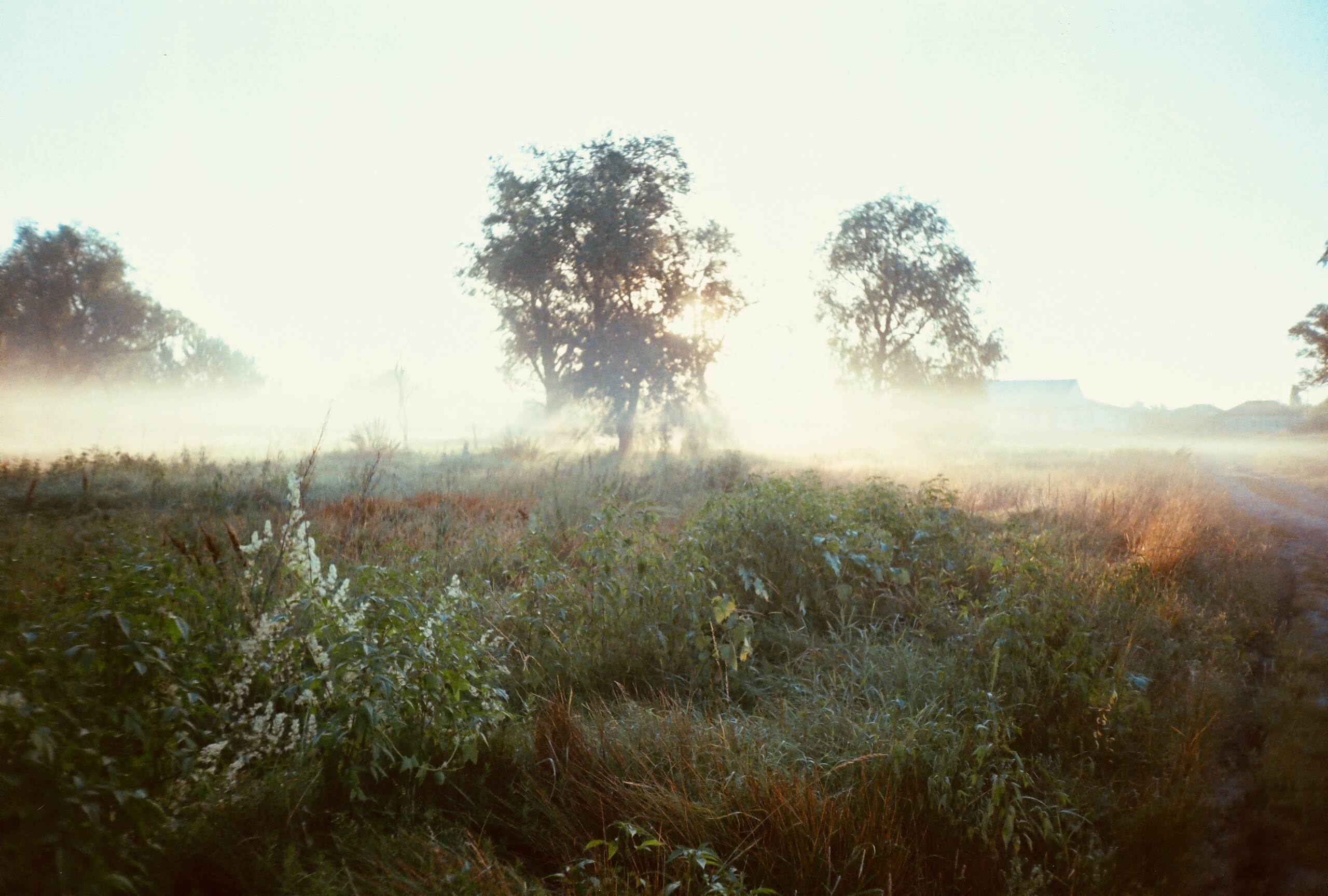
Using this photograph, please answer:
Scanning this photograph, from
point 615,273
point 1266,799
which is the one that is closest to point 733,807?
point 1266,799

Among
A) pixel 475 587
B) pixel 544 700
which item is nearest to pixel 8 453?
pixel 475 587

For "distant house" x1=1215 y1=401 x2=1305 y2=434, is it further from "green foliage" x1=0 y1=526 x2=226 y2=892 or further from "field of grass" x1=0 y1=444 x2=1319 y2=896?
"green foliage" x1=0 y1=526 x2=226 y2=892

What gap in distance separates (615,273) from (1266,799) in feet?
62.3

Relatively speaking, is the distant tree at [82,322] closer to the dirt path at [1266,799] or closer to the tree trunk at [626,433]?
the tree trunk at [626,433]

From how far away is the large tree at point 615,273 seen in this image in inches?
787

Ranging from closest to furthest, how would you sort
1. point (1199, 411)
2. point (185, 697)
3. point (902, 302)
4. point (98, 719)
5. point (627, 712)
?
point (98, 719) < point (185, 697) < point (627, 712) < point (902, 302) < point (1199, 411)

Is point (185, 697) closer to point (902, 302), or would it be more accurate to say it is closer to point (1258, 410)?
point (902, 302)

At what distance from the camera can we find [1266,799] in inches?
131

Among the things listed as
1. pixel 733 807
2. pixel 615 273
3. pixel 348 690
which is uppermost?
pixel 615 273

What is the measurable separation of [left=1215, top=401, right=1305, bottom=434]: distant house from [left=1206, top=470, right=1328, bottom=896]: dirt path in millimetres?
29795

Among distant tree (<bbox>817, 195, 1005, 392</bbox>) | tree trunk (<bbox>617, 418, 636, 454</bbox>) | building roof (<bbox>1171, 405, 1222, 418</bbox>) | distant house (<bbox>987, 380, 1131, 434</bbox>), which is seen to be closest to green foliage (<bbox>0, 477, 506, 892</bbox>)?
tree trunk (<bbox>617, 418, 636, 454</bbox>)

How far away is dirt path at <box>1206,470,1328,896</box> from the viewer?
Result: 286 cm

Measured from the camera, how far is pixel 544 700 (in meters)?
3.60

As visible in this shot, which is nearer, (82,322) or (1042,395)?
(82,322)
